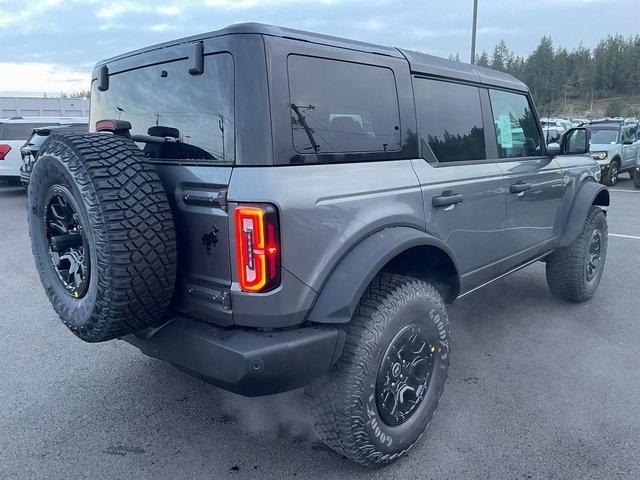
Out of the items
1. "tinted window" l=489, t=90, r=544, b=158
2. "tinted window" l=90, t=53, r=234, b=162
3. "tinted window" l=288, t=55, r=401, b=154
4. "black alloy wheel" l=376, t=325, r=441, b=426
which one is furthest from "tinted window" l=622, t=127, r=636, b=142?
Answer: "tinted window" l=90, t=53, r=234, b=162

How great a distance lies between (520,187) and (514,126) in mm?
550

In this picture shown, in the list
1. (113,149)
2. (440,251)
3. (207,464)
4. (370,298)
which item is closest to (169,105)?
(113,149)

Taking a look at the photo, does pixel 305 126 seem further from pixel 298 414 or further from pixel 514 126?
pixel 514 126

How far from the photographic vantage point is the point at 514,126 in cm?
391

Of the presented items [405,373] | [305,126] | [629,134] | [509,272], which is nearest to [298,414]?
[405,373]

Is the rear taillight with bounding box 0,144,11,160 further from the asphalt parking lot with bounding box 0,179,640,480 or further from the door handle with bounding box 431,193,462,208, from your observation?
the door handle with bounding box 431,193,462,208

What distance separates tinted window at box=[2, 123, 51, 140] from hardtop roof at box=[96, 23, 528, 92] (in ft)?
35.5

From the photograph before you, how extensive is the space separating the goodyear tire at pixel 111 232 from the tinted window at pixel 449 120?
1.57 m

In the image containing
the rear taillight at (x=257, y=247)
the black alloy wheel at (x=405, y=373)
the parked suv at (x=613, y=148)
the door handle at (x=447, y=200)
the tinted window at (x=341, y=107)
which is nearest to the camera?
the rear taillight at (x=257, y=247)

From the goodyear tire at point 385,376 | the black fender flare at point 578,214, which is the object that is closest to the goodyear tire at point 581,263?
the black fender flare at point 578,214

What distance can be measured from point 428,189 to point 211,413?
1.80 m

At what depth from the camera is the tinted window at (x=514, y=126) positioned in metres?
3.70

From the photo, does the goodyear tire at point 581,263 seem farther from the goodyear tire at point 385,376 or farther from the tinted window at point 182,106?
the tinted window at point 182,106

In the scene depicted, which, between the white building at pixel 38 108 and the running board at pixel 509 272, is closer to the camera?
the running board at pixel 509 272
